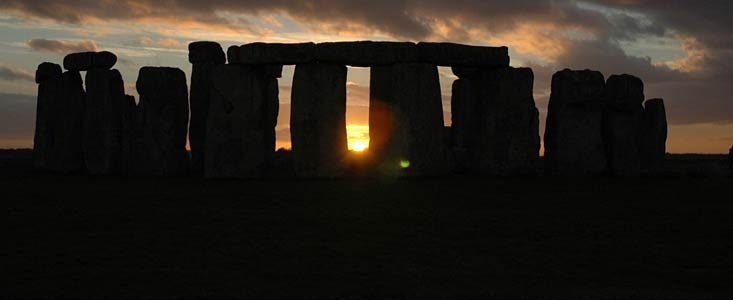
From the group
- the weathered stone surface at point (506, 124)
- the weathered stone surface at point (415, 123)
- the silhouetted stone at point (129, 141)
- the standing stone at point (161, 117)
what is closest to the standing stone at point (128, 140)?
the silhouetted stone at point (129, 141)

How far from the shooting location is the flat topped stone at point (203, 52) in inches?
638

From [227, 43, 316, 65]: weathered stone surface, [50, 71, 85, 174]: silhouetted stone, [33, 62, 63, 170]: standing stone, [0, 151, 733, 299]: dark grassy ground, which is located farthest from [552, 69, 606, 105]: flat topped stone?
[33, 62, 63, 170]: standing stone

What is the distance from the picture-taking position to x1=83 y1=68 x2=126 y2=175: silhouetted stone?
16125 mm

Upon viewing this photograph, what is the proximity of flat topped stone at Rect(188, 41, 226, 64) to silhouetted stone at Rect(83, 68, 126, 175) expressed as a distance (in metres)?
1.47

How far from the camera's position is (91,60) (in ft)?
53.0

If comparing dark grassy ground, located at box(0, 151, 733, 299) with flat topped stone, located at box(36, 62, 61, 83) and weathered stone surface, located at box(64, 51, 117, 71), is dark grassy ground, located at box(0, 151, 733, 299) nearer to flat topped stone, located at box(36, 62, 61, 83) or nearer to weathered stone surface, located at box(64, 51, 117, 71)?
weathered stone surface, located at box(64, 51, 117, 71)

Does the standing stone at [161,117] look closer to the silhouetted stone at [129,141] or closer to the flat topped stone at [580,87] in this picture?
the silhouetted stone at [129,141]

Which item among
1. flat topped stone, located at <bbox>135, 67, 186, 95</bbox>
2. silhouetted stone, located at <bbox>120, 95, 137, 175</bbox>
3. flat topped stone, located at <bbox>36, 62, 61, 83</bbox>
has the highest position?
flat topped stone, located at <bbox>36, 62, 61, 83</bbox>

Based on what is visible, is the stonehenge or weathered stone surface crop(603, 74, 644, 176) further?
weathered stone surface crop(603, 74, 644, 176)

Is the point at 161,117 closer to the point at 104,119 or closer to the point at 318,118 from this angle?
the point at 104,119

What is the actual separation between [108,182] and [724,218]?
9421 millimetres

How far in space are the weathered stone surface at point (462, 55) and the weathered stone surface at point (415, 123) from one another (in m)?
0.18

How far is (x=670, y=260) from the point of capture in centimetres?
586

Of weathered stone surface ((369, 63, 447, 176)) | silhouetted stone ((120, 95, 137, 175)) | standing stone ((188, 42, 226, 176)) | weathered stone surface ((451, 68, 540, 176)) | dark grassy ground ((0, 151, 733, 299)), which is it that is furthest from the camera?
standing stone ((188, 42, 226, 176))
